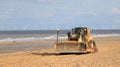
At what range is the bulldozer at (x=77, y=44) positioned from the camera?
2698cm

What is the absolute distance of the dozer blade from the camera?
26938mm

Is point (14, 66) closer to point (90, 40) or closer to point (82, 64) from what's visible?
point (82, 64)

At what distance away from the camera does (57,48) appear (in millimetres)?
27328

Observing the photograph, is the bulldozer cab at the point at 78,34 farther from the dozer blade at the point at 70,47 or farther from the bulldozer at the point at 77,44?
the dozer blade at the point at 70,47

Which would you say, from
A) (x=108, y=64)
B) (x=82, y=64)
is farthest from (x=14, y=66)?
(x=108, y=64)

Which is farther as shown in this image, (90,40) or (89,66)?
(90,40)

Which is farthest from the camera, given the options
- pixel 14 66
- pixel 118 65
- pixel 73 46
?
pixel 73 46

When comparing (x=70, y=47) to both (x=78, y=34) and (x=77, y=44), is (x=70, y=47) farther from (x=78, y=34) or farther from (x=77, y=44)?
(x=78, y=34)

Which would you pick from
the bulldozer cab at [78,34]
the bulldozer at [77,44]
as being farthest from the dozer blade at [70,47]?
the bulldozer cab at [78,34]

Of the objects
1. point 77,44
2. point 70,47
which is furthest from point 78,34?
point 70,47

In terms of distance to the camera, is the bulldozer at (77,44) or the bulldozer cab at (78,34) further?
the bulldozer cab at (78,34)

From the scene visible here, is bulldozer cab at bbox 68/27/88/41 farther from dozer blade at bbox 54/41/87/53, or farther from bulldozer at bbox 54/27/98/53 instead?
dozer blade at bbox 54/41/87/53

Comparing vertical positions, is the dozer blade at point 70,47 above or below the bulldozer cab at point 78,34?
below

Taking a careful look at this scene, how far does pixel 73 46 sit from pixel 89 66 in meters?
8.14
